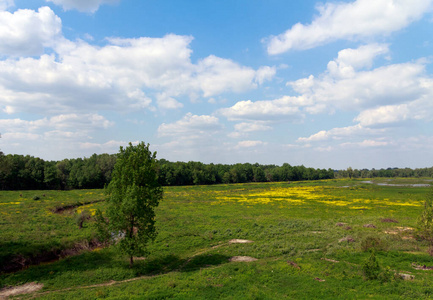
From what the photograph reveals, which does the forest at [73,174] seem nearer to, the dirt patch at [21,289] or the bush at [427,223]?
the dirt patch at [21,289]

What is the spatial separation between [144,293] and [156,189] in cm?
1045

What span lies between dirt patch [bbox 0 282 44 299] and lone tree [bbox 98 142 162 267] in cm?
648

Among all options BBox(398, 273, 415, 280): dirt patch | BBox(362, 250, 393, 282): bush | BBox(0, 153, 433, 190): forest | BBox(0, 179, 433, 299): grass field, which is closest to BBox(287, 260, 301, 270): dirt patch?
BBox(0, 179, 433, 299): grass field

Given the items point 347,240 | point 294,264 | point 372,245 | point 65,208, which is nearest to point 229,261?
point 294,264

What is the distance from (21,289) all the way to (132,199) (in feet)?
38.2

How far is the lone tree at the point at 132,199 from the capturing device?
24.1 metres

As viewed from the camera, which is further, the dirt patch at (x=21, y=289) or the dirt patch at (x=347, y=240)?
the dirt patch at (x=347, y=240)

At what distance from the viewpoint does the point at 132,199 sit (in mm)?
23703

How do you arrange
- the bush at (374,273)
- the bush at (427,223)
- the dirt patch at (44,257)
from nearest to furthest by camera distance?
the bush at (374,273)
the dirt patch at (44,257)
the bush at (427,223)

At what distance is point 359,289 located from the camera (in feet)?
60.3

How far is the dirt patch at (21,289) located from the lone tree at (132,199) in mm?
6477

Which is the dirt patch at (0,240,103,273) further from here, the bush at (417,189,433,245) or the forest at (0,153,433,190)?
the forest at (0,153,433,190)

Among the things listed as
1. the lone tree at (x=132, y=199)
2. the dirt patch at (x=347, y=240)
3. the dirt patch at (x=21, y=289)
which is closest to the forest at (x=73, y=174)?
the lone tree at (x=132, y=199)

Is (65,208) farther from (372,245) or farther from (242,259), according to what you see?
(372,245)
